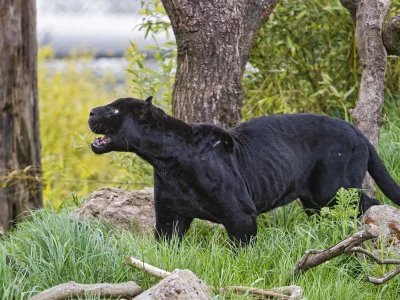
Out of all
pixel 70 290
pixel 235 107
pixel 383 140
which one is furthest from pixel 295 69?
pixel 70 290

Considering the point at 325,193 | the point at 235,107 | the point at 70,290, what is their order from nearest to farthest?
1. the point at 70,290
2. the point at 325,193
3. the point at 235,107

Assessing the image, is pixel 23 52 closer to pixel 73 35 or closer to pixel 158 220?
pixel 158 220

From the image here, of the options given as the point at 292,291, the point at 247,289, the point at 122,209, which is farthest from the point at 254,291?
the point at 122,209

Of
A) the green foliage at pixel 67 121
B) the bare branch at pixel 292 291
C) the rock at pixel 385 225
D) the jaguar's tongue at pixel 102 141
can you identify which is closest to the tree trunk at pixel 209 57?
the jaguar's tongue at pixel 102 141

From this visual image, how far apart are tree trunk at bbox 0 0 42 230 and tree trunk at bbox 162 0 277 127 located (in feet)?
6.91

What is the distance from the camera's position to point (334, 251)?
3869mm

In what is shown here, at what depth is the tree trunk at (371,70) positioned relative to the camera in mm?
5582

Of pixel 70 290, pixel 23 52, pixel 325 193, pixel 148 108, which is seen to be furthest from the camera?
pixel 23 52

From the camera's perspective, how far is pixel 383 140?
21.7ft

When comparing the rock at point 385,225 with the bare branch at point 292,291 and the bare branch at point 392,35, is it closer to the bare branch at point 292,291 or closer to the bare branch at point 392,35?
the bare branch at point 292,291

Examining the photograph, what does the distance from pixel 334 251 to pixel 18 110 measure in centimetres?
418

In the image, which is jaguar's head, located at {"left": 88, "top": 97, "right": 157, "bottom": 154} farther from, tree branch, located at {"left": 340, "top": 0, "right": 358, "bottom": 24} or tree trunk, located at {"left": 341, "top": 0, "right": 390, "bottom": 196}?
tree branch, located at {"left": 340, "top": 0, "right": 358, "bottom": 24}

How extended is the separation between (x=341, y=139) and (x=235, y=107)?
871 millimetres

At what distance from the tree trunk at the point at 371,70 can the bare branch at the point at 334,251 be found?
1690 mm
